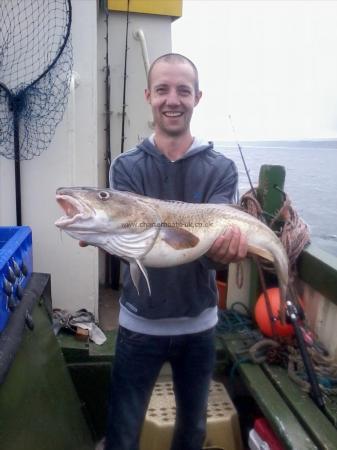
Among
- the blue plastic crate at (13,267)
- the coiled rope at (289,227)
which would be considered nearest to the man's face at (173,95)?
the blue plastic crate at (13,267)

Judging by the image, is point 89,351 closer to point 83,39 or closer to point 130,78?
point 83,39

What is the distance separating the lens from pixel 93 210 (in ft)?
6.82

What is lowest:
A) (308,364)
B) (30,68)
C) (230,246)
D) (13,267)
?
(308,364)

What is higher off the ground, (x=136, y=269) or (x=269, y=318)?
(x=136, y=269)

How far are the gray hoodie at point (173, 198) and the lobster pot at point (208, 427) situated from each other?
107 centimetres

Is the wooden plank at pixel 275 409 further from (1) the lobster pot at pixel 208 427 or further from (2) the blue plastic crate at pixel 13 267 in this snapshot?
(2) the blue plastic crate at pixel 13 267

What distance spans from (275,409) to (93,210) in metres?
1.86

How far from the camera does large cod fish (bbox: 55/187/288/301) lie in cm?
207

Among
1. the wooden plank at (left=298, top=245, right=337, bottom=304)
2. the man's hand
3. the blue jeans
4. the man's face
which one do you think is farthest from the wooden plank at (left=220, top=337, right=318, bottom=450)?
the man's face

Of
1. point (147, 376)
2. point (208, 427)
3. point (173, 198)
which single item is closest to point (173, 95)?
point (173, 198)

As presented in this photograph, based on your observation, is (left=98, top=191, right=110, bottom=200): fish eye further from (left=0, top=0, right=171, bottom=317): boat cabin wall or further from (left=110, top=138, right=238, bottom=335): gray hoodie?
(left=0, top=0, right=171, bottom=317): boat cabin wall

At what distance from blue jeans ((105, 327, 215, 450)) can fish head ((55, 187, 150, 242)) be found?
0.76 m

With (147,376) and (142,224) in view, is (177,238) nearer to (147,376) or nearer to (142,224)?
(142,224)

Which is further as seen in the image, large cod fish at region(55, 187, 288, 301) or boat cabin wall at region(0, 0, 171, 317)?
Answer: boat cabin wall at region(0, 0, 171, 317)
